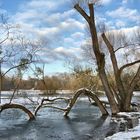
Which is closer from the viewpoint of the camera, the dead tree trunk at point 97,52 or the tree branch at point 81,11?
the dead tree trunk at point 97,52

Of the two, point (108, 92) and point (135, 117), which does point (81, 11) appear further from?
point (135, 117)

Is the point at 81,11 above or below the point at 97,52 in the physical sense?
above

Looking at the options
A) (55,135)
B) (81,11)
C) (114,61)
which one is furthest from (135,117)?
(81,11)

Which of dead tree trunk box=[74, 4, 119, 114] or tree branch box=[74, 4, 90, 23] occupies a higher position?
tree branch box=[74, 4, 90, 23]

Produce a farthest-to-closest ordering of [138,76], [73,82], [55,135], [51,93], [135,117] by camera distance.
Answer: [51,93], [73,82], [138,76], [135,117], [55,135]

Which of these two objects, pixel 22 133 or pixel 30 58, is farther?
pixel 30 58

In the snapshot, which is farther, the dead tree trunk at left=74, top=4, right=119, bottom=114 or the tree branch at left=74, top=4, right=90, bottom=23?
the tree branch at left=74, top=4, right=90, bottom=23

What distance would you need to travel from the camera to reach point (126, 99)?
24.4 metres

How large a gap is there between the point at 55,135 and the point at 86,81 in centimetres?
3238

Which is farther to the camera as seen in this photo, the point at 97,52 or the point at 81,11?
the point at 81,11

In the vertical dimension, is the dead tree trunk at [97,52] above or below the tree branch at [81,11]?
below

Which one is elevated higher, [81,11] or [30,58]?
[81,11]

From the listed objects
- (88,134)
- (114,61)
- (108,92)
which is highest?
(114,61)

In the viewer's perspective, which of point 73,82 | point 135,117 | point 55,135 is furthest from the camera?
point 73,82
